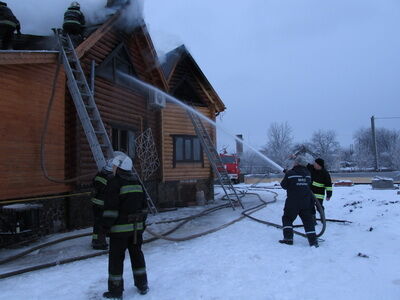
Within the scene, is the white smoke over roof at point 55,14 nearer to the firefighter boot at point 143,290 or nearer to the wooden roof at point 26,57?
the wooden roof at point 26,57

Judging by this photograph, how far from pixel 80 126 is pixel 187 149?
18.4ft

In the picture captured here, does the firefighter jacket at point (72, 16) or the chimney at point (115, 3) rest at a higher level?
the chimney at point (115, 3)

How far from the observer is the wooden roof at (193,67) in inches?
515

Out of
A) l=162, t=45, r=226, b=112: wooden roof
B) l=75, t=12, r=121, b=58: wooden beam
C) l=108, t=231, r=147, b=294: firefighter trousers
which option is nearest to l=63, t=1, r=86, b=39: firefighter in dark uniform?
l=75, t=12, r=121, b=58: wooden beam

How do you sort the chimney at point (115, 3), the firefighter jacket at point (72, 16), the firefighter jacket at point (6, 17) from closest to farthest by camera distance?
1. the firefighter jacket at point (6, 17)
2. the firefighter jacket at point (72, 16)
3. the chimney at point (115, 3)

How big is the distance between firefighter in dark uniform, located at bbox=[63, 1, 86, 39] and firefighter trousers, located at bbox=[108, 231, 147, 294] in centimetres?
655

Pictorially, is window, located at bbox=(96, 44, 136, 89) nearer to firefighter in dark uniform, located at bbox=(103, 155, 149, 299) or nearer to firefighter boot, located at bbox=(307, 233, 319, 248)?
firefighter in dark uniform, located at bbox=(103, 155, 149, 299)

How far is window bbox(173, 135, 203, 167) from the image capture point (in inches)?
518

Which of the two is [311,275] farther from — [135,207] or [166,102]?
[166,102]

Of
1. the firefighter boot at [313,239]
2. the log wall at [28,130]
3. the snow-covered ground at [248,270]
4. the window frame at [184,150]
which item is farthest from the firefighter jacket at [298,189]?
the window frame at [184,150]

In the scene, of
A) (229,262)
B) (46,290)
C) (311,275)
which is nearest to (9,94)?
(46,290)

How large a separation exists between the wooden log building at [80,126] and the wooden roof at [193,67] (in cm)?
4

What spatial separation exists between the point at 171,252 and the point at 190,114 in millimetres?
7023

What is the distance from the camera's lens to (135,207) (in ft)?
13.4
